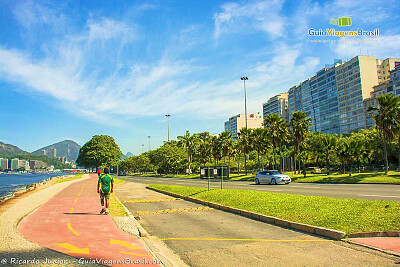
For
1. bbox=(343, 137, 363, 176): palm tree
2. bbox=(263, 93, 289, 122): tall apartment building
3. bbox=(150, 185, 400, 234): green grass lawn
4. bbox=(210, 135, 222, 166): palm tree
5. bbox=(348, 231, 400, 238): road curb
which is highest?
bbox=(263, 93, 289, 122): tall apartment building

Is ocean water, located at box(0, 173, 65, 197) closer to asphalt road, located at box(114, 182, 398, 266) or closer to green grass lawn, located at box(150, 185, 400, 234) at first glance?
asphalt road, located at box(114, 182, 398, 266)

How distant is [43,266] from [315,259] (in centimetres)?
529

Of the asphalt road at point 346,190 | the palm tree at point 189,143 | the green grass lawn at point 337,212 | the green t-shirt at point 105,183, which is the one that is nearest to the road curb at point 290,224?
the green grass lawn at point 337,212

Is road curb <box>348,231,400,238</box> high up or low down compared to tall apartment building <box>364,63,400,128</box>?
down

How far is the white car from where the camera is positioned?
29297 millimetres

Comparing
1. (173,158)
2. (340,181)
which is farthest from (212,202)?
(173,158)

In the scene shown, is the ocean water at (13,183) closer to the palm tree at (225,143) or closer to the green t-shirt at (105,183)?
the green t-shirt at (105,183)

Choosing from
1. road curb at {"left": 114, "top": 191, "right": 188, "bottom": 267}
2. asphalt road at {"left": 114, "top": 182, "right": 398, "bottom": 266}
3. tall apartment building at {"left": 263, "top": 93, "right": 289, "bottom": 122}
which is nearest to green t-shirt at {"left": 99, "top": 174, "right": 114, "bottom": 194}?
asphalt road at {"left": 114, "top": 182, "right": 398, "bottom": 266}

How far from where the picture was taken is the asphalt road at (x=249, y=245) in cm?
576

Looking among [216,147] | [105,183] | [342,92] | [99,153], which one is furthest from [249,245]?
[342,92]

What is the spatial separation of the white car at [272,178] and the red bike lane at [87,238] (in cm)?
2182

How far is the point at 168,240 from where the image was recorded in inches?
311

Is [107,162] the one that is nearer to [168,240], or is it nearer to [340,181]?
[340,181]

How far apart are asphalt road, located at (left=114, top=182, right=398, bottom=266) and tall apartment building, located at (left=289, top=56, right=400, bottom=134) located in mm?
102382
